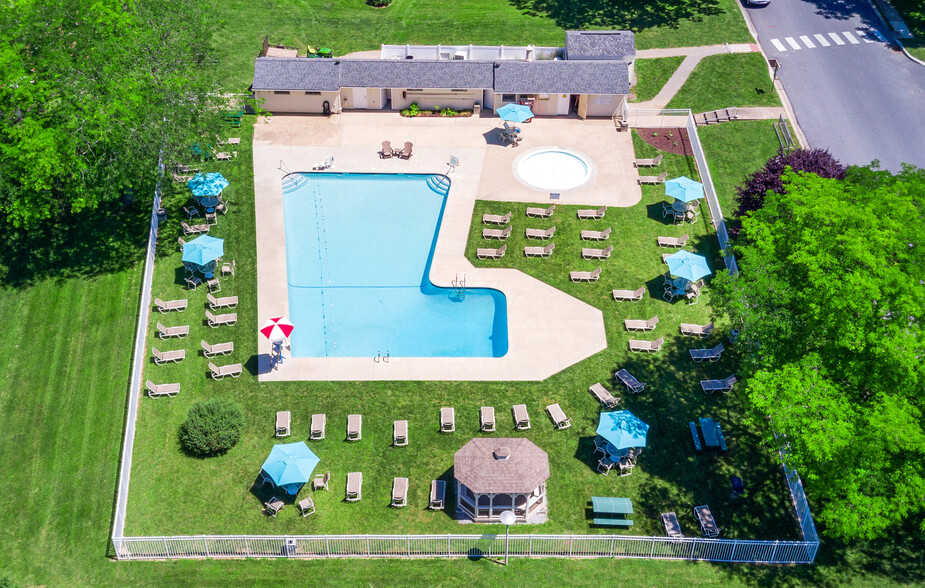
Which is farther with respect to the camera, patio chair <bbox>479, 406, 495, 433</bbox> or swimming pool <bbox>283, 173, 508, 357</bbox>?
swimming pool <bbox>283, 173, 508, 357</bbox>

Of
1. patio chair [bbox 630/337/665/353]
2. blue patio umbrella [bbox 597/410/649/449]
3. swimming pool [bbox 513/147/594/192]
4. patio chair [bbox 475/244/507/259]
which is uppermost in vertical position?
swimming pool [bbox 513/147/594/192]

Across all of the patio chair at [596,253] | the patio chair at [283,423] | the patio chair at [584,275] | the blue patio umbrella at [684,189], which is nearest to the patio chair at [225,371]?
the patio chair at [283,423]

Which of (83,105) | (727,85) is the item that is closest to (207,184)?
(83,105)

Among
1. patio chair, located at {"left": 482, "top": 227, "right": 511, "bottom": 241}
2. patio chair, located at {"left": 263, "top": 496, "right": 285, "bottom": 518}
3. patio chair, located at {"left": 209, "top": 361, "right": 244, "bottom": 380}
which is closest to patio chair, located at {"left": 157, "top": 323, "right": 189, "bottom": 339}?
patio chair, located at {"left": 209, "top": 361, "right": 244, "bottom": 380}

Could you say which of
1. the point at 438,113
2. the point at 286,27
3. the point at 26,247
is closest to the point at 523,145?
the point at 438,113

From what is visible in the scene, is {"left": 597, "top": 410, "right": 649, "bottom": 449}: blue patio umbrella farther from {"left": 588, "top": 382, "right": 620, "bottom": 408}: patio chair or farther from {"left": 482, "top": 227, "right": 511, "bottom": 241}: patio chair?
{"left": 482, "top": 227, "right": 511, "bottom": 241}: patio chair

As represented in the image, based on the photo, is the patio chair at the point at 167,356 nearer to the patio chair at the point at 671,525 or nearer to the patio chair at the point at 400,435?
the patio chair at the point at 400,435
